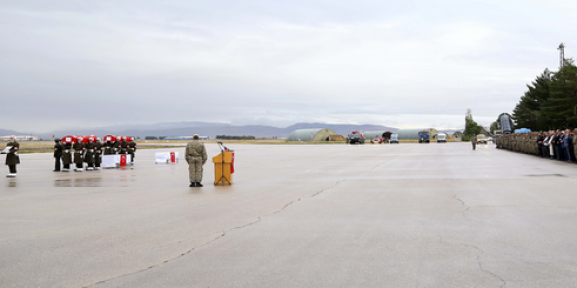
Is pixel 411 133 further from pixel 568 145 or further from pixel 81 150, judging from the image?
pixel 81 150

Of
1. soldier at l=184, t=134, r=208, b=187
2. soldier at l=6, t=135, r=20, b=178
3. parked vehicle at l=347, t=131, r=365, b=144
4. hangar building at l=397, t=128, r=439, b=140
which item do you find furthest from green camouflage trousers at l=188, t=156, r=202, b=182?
hangar building at l=397, t=128, r=439, b=140

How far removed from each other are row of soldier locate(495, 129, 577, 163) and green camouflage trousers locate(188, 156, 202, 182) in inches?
746

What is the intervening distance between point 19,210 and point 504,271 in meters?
9.66

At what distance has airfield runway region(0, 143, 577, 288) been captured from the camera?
4918 mm

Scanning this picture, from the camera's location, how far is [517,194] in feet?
37.6

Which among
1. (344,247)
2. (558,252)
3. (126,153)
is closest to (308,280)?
(344,247)

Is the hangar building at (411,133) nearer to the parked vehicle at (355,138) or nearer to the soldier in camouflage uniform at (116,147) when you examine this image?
the parked vehicle at (355,138)

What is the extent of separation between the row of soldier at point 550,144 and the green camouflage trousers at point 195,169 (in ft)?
62.2

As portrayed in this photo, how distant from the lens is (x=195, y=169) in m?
14.2

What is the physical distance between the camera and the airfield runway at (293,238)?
194 inches

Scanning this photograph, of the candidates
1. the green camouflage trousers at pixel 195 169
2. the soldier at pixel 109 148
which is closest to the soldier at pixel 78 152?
the soldier at pixel 109 148

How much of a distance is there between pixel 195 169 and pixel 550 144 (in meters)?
22.2

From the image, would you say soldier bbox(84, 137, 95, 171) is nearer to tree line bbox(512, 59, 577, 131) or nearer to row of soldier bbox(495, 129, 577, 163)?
row of soldier bbox(495, 129, 577, 163)

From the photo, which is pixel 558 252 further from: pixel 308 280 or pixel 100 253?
pixel 100 253
